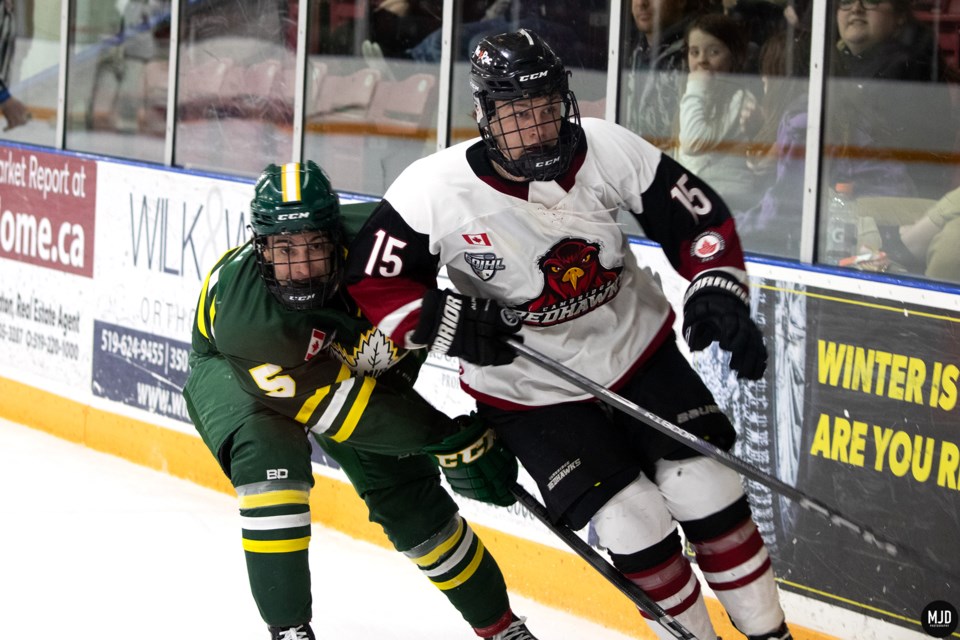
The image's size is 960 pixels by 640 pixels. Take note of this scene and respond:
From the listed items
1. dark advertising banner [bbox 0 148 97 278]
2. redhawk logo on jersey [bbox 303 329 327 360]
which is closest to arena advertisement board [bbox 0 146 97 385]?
dark advertising banner [bbox 0 148 97 278]

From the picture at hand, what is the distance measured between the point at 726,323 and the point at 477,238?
1.44 ft

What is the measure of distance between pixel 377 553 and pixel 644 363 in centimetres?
169

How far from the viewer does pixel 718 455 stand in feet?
7.18

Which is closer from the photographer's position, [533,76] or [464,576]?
[533,76]

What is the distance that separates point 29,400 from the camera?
519cm

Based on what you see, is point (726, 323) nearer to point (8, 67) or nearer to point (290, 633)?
point (290, 633)

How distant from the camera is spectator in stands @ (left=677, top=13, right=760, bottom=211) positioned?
3135 mm

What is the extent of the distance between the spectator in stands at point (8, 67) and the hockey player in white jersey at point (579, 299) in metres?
3.55

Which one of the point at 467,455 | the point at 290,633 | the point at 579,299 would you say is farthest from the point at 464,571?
the point at 579,299

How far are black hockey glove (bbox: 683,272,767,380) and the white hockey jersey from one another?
0.15 feet

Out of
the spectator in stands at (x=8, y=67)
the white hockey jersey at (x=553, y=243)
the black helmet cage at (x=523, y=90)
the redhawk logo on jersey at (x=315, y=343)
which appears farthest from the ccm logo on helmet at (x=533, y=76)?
the spectator in stands at (x=8, y=67)

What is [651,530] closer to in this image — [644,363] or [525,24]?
[644,363]

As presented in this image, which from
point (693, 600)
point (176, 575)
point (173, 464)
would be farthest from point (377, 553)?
point (693, 600)

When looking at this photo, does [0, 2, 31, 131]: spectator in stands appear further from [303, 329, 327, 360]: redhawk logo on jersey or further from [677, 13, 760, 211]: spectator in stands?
[303, 329, 327, 360]: redhawk logo on jersey
